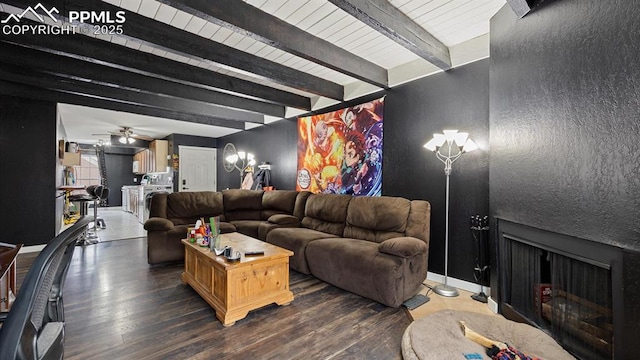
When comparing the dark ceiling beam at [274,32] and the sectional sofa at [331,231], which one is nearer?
the dark ceiling beam at [274,32]

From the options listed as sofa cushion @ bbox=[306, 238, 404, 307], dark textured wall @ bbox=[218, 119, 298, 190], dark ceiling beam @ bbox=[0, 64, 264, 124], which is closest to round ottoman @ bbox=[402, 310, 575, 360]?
sofa cushion @ bbox=[306, 238, 404, 307]

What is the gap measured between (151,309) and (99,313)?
394mm

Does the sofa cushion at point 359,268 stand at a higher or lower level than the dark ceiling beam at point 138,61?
lower

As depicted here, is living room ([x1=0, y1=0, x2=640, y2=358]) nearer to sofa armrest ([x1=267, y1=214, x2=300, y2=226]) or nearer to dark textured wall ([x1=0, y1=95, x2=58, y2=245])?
dark textured wall ([x1=0, y1=95, x2=58, y2=245])

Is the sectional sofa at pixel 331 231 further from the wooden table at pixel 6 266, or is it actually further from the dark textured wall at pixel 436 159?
the wooden table at pixel 6 266

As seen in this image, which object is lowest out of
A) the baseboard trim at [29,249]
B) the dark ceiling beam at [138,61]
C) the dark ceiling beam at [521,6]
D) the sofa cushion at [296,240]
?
the baseboard trim at [29,249]

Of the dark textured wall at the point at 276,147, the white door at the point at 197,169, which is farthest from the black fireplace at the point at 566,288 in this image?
the white door at the point at 197,169

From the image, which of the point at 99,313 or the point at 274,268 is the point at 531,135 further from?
the point at 99,313

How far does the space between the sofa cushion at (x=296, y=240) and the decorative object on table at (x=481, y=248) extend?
1664 mm

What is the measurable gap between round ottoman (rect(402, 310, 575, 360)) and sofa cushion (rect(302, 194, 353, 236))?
1920 mm

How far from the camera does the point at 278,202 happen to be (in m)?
4.66

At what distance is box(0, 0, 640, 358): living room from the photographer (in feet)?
4.19

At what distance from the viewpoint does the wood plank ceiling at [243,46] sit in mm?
2141

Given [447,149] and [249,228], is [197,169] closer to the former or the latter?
[249,228]
